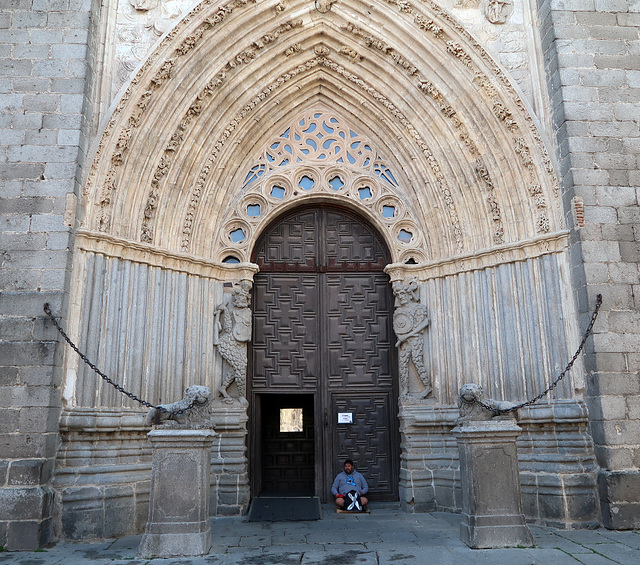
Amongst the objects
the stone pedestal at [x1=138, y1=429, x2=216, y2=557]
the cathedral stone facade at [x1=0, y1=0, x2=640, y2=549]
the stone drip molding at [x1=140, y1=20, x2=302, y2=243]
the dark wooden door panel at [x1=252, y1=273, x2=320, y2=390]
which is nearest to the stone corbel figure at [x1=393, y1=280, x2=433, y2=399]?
the cathedral stone facade at [x1=0, y1=0, x2=640, y2=549]

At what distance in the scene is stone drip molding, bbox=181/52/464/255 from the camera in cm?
777

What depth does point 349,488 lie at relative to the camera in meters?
7.19

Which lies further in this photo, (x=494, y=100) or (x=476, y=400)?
(x=494, y=100)

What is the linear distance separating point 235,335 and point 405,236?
277 centimetres

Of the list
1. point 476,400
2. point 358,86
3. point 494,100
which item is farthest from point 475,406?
point 358,86

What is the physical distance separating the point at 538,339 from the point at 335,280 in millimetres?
2816

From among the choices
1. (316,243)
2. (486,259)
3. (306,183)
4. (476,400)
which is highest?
(306,183)

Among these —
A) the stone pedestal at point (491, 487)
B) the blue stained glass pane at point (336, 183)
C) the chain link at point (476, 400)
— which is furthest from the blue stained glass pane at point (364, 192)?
the stone pedestal at point (491, 487)

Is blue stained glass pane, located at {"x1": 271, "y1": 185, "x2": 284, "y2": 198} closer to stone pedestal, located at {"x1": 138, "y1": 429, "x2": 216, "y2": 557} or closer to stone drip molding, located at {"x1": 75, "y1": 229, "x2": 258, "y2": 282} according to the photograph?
stone drip molding, located at {"x1": 75, "y1": 229, "x2": 258, "y2": 282}

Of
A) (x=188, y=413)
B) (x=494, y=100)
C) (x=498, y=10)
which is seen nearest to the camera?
(x=188, y=413)

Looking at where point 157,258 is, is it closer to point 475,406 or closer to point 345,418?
point 345,418

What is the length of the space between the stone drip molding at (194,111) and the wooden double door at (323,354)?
5.54 feet

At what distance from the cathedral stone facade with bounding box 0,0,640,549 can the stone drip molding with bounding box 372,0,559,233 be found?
0.09 feet

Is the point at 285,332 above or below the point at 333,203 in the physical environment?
below
